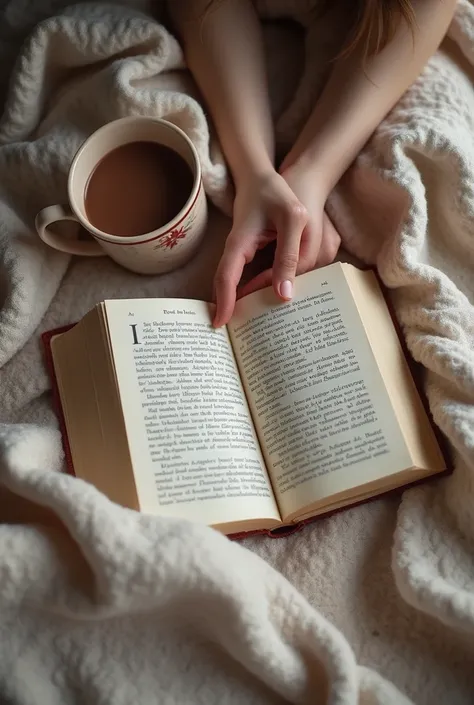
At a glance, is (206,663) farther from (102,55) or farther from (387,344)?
(102,55)

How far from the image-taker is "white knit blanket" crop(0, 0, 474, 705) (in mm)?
484

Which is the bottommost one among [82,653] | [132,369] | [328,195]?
[82,653]

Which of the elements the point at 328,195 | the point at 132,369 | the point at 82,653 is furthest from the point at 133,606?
the point at 328,195

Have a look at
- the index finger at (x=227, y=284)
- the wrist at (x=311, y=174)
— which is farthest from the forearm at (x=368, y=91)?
the index finger at (x=227, y=284)

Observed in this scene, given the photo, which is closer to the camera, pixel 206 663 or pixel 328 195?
pixel 206 663

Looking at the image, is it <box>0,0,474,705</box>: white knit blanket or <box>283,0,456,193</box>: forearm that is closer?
<box>0,0,474,705</box>: white knit blanket

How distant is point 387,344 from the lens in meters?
0.61

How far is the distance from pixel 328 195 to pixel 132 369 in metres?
0.27

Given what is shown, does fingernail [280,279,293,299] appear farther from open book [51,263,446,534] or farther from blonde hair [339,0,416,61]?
blonde hair [339,0,416,61]

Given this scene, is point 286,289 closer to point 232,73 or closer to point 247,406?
point 247,406

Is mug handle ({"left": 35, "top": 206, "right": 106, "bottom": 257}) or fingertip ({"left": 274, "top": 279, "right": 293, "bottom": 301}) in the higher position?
fingertip ({"left": 274, "top": 279, "right": 293, "bottom": 301})

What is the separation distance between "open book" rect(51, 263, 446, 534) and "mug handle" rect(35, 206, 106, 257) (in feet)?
0.27

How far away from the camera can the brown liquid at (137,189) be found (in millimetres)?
607

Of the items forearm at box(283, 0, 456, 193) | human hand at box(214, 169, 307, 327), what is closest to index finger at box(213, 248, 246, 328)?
human hand at box(214, 169, 307, 327)
